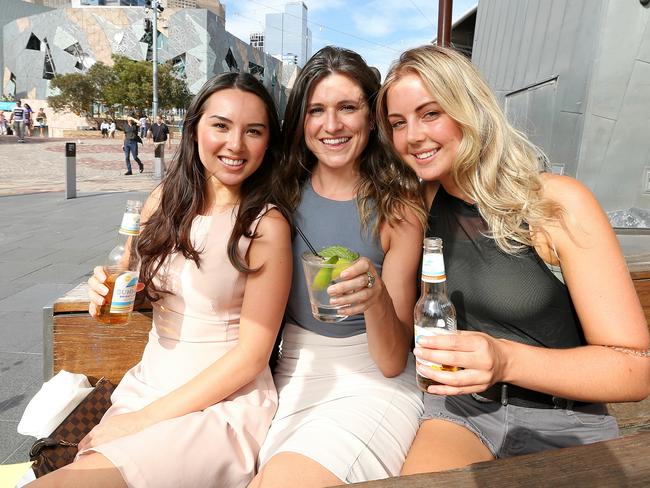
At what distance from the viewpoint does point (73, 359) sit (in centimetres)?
205

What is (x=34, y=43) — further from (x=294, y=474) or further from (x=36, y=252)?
(x=294, y=474)

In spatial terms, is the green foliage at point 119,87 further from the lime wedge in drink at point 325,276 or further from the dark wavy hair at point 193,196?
the lime wedge in drink at point 325,276

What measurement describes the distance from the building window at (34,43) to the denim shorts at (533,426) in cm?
7004

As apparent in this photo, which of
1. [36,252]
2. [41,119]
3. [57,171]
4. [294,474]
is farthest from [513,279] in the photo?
[41,119]

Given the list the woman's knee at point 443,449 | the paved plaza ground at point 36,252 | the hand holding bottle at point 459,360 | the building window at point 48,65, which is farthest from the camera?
the building window at point 48,65

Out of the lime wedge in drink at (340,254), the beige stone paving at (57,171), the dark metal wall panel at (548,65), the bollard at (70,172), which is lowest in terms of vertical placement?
the beige stone paving at (57,171)

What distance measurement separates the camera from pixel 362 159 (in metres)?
2.23

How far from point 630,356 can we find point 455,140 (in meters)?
0.85

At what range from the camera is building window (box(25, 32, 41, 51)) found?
58.0 meters

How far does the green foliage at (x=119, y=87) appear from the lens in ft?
142

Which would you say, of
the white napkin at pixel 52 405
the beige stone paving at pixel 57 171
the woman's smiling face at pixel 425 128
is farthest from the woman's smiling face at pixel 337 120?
the beige stone paving at pixel 57 171

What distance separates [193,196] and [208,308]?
1.72 ft

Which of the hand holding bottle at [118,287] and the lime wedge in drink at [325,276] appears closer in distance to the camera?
the lime wedge in drink at [325,276]

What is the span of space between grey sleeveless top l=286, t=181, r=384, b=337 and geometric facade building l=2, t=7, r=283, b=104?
56.0 metres
